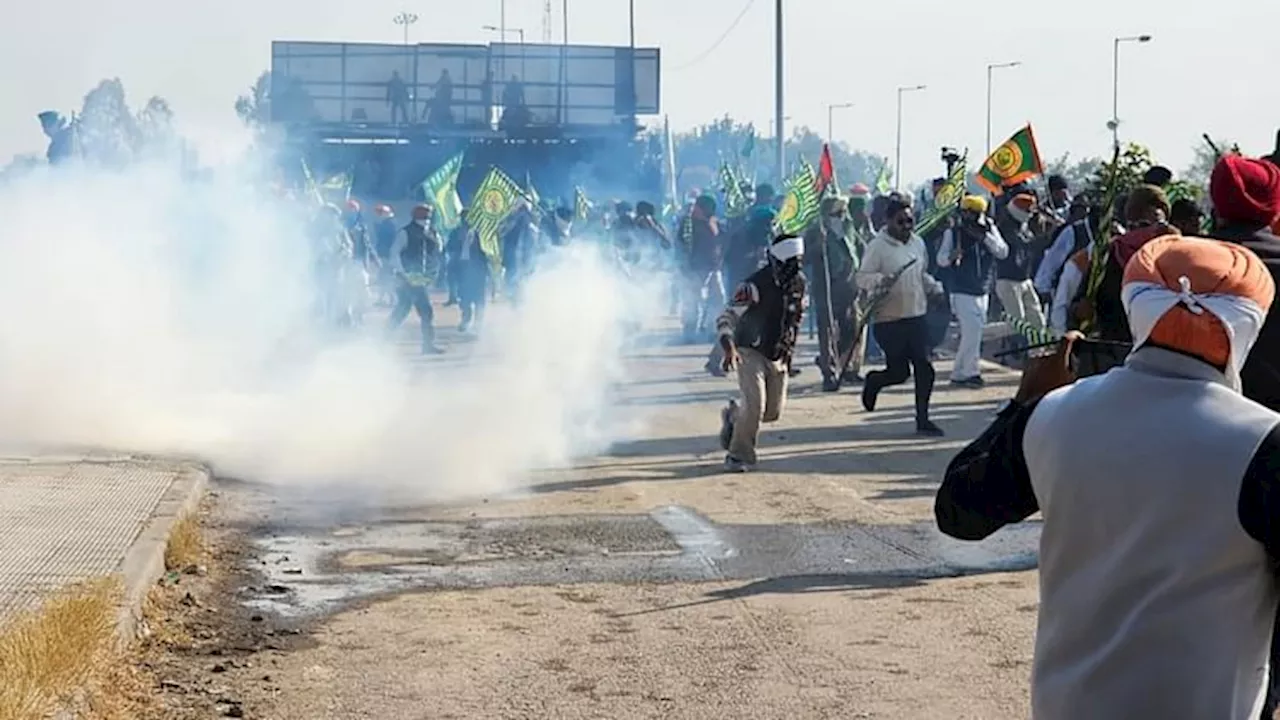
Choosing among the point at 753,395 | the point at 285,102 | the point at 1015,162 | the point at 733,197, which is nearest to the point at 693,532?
the point at 753,395

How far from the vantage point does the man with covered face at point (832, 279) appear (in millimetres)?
18422

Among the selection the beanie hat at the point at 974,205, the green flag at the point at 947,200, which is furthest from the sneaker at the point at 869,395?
the green flag at the point at 947,200

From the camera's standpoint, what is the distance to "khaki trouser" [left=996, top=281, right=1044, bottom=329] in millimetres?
18125

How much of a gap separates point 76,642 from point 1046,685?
414 cm

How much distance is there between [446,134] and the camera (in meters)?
45.5

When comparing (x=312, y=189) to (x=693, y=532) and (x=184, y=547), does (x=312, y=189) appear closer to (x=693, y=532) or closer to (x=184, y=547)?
(x=693, y=532)

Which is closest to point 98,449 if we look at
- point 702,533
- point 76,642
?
point 702,533

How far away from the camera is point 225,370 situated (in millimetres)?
18266

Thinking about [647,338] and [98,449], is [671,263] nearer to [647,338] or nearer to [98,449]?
[647,338]

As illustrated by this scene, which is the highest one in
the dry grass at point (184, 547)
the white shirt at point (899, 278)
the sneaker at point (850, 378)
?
the white shirt at point (899, 278)

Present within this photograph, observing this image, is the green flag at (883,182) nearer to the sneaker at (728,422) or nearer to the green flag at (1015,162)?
the green flag at (1015,162)

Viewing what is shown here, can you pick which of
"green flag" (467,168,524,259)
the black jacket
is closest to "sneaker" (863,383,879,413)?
the black jacket

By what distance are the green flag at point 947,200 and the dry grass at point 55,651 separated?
12060 mm

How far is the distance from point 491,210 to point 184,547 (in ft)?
53.8
